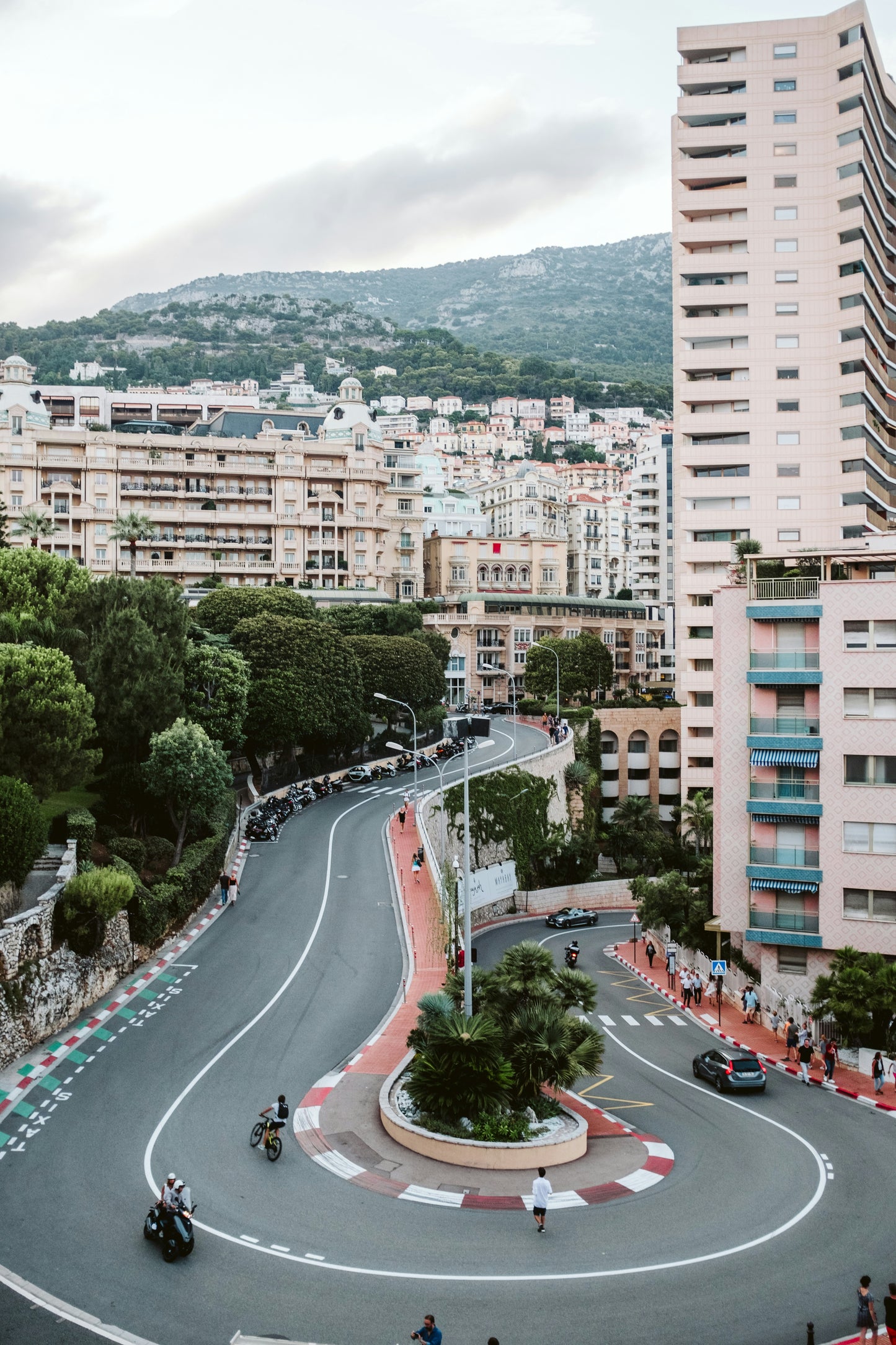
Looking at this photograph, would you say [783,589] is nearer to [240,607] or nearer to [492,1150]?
[492,1150]

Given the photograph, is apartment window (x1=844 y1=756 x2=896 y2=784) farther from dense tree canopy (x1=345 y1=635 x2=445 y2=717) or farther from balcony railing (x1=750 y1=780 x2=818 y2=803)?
dense tree canopy (x1=345 y1=635 x2=445 y2=717)

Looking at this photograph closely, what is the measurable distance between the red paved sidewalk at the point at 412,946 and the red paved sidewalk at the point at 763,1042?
10.2 m

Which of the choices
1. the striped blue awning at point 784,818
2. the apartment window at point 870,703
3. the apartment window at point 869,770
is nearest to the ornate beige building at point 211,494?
the striped blue awning at point 784,818

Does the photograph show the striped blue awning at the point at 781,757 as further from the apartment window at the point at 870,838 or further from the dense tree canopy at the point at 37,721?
the dense tree canopy at the point at 37,721

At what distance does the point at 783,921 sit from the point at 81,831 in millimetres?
26231

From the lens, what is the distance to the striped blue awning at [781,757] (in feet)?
138

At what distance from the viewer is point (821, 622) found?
42.0 m

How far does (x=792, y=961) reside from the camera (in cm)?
4344

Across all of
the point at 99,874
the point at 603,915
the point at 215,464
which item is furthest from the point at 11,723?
the point at 215,464

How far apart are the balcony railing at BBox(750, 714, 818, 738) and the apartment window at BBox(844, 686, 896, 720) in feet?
4.46

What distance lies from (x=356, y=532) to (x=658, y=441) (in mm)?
54814

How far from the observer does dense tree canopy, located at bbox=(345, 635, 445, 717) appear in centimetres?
8688

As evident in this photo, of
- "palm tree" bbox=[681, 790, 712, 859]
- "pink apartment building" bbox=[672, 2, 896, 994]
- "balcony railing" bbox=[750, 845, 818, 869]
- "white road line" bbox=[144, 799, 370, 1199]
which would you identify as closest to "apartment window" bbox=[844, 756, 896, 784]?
"balcony railing" bbox=[750, 845, 818, 869]

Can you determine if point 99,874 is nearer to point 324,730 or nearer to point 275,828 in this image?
→ point 275,828
